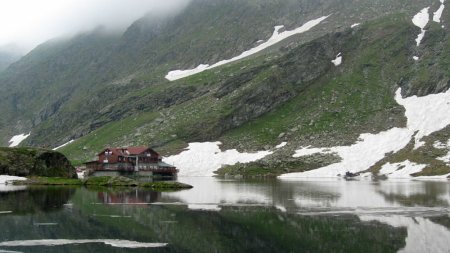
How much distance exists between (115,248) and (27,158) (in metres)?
76.3

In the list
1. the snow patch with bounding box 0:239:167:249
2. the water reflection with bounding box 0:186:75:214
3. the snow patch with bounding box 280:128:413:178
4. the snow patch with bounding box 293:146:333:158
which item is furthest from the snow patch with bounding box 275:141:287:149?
the snow patch with bounding box 0:239:167:249

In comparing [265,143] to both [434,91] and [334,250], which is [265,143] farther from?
[334,250]

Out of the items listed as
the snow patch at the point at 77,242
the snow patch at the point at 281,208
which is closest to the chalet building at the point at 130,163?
the snow patch at the point at 281,208

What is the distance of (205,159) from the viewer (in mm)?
163500

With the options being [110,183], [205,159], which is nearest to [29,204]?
[110,183]

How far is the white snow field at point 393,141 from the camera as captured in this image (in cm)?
13862

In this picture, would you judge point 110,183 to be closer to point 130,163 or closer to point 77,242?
point 77,242

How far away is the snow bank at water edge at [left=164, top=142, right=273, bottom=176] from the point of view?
154 m

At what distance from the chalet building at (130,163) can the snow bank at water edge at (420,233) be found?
111733 mm

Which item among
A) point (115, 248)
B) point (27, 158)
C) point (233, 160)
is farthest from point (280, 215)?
point (233, 160)

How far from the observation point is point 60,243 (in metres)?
28.7

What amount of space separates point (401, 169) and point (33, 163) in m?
92.0

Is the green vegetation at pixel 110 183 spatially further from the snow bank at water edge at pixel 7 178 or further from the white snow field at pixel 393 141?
the white snow field at pixel 393 141

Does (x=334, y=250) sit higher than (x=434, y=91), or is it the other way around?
(x=434, y=91)
